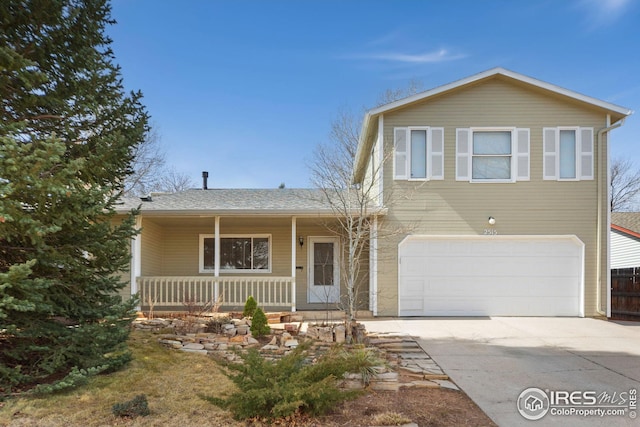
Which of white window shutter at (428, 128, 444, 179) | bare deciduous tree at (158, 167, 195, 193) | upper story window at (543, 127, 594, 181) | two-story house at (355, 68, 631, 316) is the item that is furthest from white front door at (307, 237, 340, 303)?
bare deciduous tree at (158, 167, 195, 193)

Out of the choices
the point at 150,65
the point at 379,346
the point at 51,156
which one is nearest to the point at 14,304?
the point at 51,156

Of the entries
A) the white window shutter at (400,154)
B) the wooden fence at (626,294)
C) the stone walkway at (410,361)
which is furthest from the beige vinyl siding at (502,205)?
the wooden fence at (626,294)

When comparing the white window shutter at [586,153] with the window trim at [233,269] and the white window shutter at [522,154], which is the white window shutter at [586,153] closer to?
the white window shutter at [522,154]

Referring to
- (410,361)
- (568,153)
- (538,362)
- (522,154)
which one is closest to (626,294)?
(568,153)

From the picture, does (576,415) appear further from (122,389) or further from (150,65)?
(150,65)

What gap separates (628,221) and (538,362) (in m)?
14.9

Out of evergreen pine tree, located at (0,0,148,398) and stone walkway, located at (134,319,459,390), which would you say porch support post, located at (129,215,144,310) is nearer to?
stone walkway, located at (134,319,459,390)

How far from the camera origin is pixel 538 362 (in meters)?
6.13

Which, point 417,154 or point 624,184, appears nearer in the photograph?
point 417,154

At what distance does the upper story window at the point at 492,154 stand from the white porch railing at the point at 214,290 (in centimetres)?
543

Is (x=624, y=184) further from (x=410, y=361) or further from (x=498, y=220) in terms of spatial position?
(x=410, y=361)

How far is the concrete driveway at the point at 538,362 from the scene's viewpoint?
4.33m

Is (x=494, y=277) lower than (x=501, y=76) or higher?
lower

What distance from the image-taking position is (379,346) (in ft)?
23.3
